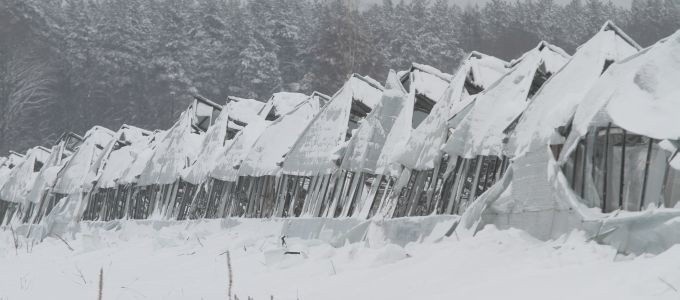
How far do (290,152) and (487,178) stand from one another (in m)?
8.86

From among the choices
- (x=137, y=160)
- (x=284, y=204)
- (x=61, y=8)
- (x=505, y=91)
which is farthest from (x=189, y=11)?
(x=505, y=91)

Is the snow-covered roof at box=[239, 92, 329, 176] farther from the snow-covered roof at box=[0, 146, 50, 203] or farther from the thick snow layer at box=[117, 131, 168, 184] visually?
the snow-covered roof at box=[0, 146, 50, 203]

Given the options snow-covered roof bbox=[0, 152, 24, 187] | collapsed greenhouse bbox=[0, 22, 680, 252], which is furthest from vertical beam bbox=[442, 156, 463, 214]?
snow-covered roof bbox=[0, 152, 24, 187]

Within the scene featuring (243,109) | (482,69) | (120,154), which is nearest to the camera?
(482,69)

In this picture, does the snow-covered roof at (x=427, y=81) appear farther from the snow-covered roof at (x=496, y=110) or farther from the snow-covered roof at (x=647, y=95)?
the snow-covered roof at (x=647, y=95)

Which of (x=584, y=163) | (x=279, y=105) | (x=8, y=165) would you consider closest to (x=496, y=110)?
(x=584, y=163)

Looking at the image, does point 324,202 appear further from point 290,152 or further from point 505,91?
point 505,91

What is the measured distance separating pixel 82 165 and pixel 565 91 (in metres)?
30.9

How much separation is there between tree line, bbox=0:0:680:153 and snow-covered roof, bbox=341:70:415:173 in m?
46.3

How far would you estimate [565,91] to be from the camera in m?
12.9

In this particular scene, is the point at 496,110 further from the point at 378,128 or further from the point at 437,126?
the point at 378,128

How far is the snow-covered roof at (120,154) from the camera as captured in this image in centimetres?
3483

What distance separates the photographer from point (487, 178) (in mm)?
15195

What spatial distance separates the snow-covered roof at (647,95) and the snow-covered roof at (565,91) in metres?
1.02
